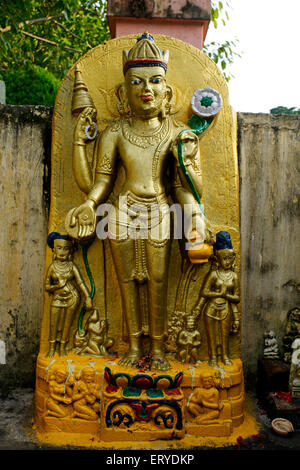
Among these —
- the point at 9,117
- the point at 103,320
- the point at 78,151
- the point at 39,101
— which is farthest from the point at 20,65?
the point at 103,320

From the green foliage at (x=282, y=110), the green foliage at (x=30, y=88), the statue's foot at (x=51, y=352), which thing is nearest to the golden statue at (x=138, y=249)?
the statue's foot at (x=51, y=352)

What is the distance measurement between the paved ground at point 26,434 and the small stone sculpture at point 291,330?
2.30 feet

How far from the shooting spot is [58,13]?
8.23 m

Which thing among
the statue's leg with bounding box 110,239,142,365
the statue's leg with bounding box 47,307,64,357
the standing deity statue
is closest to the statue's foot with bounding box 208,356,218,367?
the standing deity statue

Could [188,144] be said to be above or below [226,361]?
above

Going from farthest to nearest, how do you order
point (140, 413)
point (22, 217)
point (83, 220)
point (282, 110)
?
point (282, 110) → point (22, 217) → point (83, 220) → point (140, 413)

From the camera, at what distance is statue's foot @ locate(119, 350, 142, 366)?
136 inches

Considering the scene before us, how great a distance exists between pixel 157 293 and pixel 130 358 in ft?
1.91

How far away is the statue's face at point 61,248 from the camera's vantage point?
3551mm

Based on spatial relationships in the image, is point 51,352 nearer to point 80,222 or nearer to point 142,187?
point 80,222

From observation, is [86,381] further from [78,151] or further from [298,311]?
[298,311]

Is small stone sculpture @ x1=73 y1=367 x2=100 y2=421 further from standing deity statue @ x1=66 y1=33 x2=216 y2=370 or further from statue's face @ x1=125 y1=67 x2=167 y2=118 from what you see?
statue's face @ x1=125 y1=67 x2=167 y2=118

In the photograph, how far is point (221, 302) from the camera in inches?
139

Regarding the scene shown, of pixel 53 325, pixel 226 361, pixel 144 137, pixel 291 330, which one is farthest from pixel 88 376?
pixel 291 330
